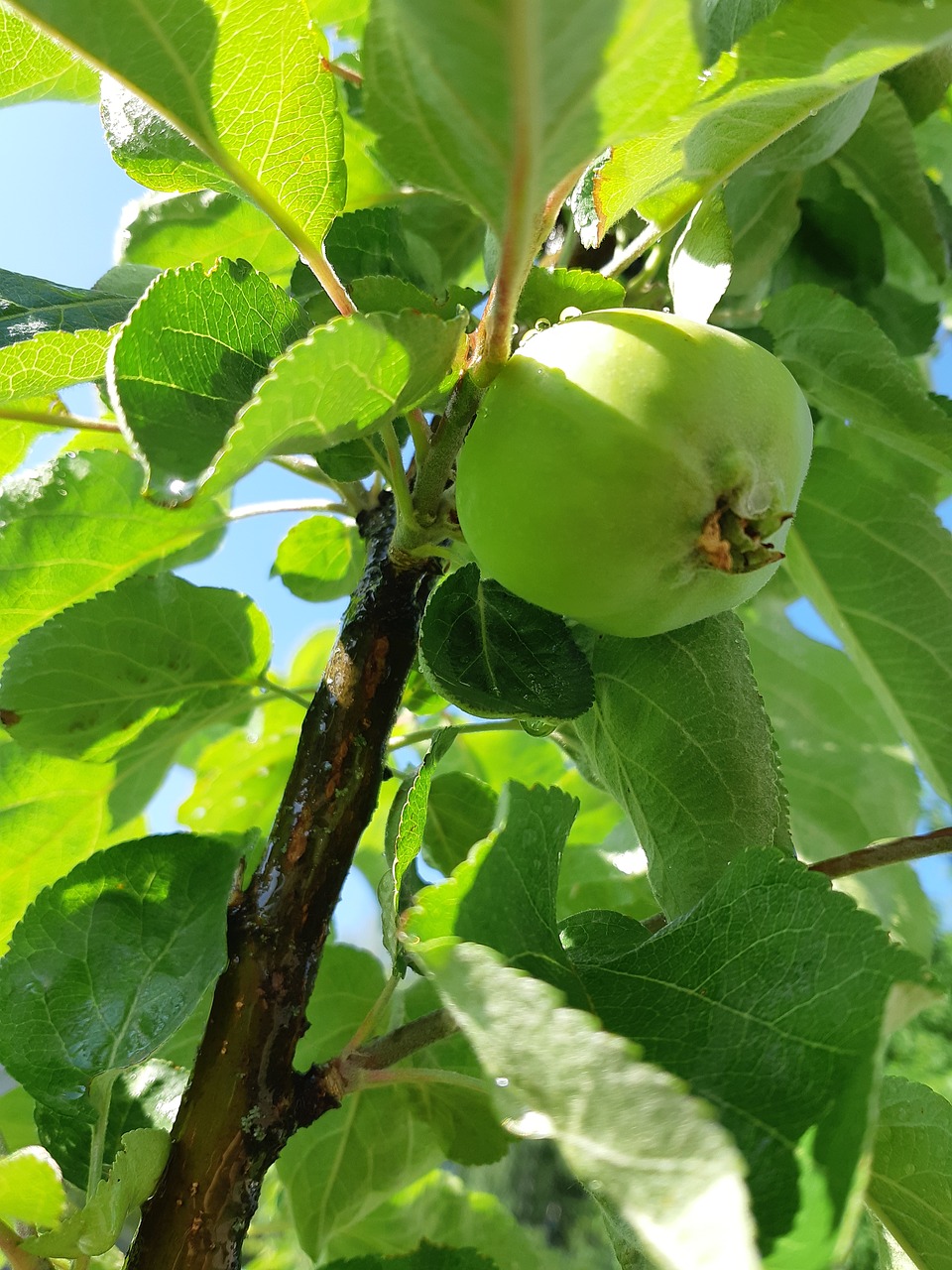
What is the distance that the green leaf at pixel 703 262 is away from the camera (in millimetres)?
569

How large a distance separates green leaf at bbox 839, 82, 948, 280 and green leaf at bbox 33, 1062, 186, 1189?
3.31 ft

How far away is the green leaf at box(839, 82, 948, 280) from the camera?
0.94 metres

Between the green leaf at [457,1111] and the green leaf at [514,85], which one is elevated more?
the green leaf at [514,85]

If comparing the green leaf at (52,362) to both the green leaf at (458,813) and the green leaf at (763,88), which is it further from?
the green leaf at (458,813)

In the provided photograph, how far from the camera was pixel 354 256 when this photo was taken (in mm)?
724

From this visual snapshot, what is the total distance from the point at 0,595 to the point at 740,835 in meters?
0.62

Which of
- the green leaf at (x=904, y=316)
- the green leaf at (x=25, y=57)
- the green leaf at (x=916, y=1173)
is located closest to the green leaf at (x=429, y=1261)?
the green leaf at (x=916, y=1173)

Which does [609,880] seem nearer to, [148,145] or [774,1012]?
[774,1012]

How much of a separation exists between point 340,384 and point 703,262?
0.28 m

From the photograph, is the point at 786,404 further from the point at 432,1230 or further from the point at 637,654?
the point at 432,1230

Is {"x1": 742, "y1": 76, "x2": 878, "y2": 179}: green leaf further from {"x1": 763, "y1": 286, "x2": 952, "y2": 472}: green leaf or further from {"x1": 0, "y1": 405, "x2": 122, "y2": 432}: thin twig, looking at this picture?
{"x1": 0, "y1": 405, "x2": 122, "y2": 432}: thin twig

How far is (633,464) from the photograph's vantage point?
430 mm

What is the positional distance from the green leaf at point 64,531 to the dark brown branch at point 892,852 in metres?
0.57

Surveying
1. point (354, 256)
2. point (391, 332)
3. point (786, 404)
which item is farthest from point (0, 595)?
point (786, 404)
